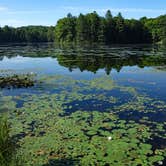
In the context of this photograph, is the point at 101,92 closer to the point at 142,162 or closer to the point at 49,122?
the point at 49,122

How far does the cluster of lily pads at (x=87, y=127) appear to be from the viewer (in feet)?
36.3

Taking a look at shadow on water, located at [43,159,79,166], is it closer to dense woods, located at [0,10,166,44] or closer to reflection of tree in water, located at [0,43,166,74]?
reflection of tree in water, located at [0,43,166,74]

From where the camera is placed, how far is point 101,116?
15789 millimetres

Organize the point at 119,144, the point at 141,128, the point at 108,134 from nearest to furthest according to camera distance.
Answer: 1. the point at 119,144
2. the point at 108,134
3. the point at 141,128

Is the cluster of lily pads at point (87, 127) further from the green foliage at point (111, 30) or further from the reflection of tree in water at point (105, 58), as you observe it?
the green foliage at point (111, 30)

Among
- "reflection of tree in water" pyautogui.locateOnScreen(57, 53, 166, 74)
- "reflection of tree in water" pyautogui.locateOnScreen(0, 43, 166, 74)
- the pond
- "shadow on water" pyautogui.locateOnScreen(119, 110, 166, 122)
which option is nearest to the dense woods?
"reflection of tree in water" pyautogui.locateOnScreen(0, 43, 166, 74)

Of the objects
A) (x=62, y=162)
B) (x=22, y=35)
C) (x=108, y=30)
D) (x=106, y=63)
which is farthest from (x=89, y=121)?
(x=22, y=35)

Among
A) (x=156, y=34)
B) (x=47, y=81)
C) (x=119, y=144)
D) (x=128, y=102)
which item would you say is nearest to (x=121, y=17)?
(x=156, y=34)

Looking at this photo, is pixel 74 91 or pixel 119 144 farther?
pixel 74 91

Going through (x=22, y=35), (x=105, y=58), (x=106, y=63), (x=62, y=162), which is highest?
(x=22, y=35)

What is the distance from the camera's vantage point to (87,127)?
46.3 feet

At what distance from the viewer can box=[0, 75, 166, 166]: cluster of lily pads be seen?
11.1 meters

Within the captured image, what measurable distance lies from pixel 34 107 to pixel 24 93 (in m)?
4.30

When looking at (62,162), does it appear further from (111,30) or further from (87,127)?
(111,30)
